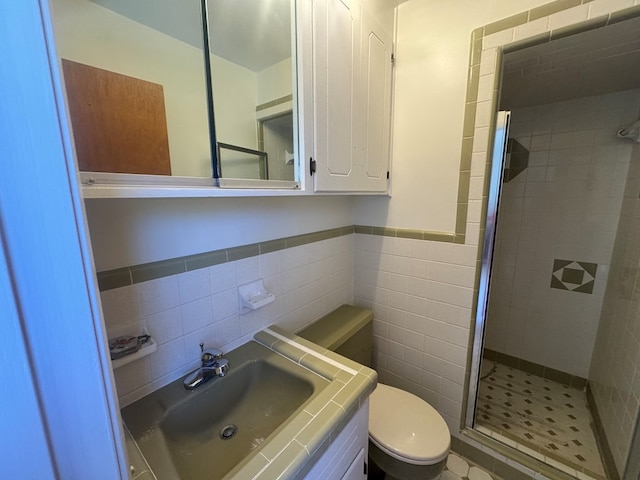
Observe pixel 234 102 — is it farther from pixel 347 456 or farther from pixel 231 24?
pixel 347 456

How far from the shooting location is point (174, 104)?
2.85 ft

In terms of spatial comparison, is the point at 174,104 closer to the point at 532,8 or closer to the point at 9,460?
the point at 9,460

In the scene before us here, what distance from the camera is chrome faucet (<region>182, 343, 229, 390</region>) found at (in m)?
0.86

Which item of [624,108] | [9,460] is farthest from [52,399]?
[624,108]

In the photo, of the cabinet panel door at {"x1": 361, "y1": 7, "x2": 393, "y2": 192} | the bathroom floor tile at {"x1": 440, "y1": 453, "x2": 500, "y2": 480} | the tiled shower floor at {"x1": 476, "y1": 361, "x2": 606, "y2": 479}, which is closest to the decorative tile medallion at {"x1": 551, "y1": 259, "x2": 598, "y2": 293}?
the tiled shower floor at {"x1": 476, "y1": 361, "x2": 606, "y2": 479}

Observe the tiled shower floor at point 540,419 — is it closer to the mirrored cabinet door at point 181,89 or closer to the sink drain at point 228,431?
the sink drain at point 228,431

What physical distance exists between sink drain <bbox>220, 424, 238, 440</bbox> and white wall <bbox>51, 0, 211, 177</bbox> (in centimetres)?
80

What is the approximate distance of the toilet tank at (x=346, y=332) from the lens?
1.29 m

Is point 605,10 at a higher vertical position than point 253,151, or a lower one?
higher

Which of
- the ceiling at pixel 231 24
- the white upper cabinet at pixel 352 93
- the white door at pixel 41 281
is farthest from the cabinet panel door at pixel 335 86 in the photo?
the white door at pixel 41 281

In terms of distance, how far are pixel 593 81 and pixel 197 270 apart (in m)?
2.28

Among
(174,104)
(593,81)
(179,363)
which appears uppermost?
(593,81)

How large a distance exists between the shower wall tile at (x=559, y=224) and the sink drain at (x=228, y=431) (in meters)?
2.19

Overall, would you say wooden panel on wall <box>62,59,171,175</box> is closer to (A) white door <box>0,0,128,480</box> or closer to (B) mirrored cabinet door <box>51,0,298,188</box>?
(B) mirrored cabinet door <box>51,0,298,188</box>
